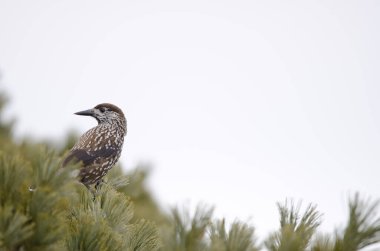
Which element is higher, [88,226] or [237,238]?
[237,238]

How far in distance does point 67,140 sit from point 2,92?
4.16 ft

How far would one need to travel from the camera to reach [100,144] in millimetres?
5816

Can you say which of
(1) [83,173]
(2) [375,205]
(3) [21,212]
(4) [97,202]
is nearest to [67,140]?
(1) [83,173]

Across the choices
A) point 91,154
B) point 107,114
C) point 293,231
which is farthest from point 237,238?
point 107,114

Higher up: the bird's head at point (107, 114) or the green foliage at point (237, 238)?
the bird's head at point (107, 114)

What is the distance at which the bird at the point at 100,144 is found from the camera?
5172 millimetres

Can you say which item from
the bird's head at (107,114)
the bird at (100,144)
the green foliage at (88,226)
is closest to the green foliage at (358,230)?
the green foliage at (88,226)

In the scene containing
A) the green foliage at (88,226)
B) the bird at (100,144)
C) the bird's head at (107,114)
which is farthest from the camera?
the bird's head at (107,114)

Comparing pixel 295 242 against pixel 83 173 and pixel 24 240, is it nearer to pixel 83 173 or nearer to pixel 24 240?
pixel 24 240

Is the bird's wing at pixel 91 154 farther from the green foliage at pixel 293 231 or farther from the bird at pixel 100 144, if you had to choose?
the green foliage at pixel 293 231

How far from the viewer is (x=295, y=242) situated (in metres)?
2.09

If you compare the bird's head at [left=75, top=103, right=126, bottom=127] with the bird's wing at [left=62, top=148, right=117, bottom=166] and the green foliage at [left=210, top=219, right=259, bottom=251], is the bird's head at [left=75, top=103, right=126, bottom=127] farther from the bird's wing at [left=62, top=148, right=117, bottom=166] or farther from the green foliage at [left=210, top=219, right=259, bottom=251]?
the green foliage at [left=210, top=219, right=259, bottom=251]

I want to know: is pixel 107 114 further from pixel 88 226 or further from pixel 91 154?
pixel 88 226

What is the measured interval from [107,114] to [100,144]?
718mm
